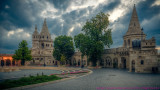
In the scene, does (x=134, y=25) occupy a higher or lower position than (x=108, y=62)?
higher

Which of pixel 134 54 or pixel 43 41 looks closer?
pixel 134 54

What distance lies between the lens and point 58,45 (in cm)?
4862

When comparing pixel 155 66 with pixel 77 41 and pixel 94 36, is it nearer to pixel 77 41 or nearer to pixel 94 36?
pixel 94 36

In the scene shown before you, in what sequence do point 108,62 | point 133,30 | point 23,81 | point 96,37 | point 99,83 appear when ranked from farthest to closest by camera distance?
point 108,62
point 133,30
point 96,37
point 23,81
point 99,83

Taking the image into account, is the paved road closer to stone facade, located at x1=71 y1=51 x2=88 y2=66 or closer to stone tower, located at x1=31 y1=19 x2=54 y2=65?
stone facade, located at x1=71 y1=51 x2=88 y2=66

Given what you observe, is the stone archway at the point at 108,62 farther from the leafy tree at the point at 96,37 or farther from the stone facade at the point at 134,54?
the leafy tree at the point at 96,37

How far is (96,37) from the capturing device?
34.5m

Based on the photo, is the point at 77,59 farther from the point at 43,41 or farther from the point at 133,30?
the point at 43,41

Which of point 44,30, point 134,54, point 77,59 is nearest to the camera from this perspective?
point 134,54

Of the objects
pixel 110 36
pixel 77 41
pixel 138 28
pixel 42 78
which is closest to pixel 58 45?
pixel 77 41

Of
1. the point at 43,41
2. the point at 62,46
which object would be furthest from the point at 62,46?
the point at 43,41

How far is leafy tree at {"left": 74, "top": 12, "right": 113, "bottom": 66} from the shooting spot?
111ft

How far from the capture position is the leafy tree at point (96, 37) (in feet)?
111

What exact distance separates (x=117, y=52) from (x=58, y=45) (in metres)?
24.1
